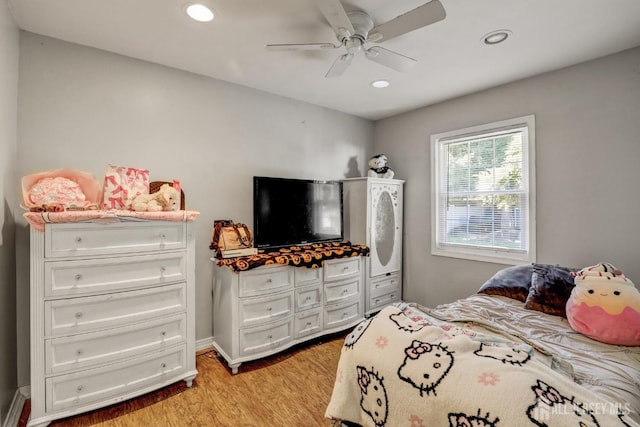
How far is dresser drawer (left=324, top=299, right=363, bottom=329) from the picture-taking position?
2994 millimetres

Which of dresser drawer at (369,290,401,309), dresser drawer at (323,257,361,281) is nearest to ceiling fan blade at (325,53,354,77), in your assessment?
dresser drawer at (323,257,361,281)

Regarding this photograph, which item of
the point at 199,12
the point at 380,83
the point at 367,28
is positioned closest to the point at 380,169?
the point at 380,83

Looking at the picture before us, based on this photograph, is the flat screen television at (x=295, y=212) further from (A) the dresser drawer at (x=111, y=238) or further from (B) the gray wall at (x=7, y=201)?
(B) the gray wall at (x=7, y=201)

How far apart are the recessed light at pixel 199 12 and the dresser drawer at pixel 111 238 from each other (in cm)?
136

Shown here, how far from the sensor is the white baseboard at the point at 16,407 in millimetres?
1749

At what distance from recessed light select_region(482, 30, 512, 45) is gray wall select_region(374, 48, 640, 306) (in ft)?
3.10

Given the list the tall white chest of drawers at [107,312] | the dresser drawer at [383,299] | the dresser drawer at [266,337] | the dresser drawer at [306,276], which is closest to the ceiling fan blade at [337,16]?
the tall white chest of drawers at [107,312]

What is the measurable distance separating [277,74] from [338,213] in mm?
1590

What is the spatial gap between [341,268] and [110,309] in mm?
1963

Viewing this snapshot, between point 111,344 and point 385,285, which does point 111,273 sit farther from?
point 385,285

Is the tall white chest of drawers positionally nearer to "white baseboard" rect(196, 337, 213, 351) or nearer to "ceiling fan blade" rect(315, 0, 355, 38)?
"white baseboard" rect(196, 337, 213, 351)

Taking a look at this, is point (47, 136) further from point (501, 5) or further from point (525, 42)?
point (525, 42)

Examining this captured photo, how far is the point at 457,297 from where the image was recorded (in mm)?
3348

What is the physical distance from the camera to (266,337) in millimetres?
2559
